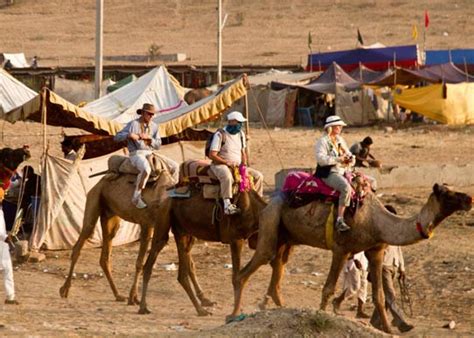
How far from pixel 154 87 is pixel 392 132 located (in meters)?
15.9

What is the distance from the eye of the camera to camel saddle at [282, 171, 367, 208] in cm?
1320

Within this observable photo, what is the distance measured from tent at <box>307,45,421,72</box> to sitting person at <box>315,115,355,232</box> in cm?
4337

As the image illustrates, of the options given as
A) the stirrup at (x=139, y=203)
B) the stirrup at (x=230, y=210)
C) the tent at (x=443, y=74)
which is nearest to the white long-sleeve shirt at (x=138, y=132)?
the stirrup at (x=139, y=203)

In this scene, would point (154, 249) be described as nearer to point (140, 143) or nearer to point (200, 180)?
point (200, 180)

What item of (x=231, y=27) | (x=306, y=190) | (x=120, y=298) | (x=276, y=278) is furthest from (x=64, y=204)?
(x=231, y=27)

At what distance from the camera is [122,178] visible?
53.1ft

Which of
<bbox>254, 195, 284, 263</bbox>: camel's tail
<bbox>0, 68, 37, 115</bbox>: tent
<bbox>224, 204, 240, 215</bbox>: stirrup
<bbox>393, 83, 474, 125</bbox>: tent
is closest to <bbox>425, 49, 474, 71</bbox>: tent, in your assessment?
<bbox>393, 83, 474, 125</bbox>: tent

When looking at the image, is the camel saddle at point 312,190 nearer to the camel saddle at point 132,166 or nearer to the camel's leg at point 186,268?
the camel's leg at point 186,268

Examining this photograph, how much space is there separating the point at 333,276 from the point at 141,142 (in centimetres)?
372

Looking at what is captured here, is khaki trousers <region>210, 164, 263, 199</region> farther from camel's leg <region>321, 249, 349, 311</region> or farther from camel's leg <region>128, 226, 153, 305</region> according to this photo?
camel's leg <region>128, 226, 153, 305</region>

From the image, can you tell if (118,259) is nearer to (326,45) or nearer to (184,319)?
(184,319)

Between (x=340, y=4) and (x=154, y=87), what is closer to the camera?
(x=154, y=87)

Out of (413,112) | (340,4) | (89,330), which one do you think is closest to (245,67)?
(413,112)

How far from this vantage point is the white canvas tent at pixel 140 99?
2228 cm
